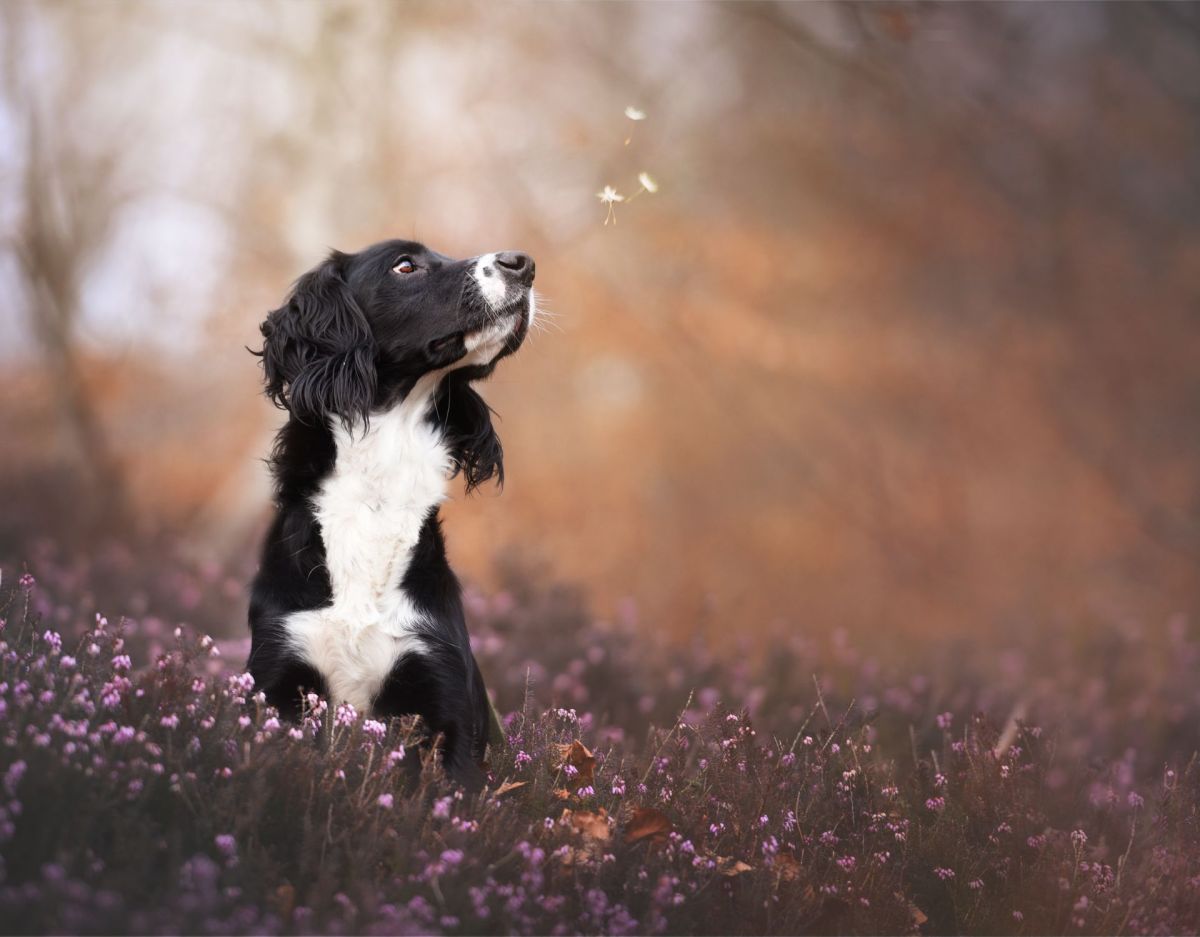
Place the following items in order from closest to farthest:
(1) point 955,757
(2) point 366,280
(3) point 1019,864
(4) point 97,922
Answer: (4) point 97,922
(3) point 1019,864
(2) point 366,280
(1) point 955,757

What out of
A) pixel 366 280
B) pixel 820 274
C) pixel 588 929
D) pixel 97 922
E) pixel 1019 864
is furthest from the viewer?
pixel 820 274

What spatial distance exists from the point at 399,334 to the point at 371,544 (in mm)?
734

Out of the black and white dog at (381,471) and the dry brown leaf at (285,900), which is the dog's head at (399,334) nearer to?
the black and white dog at (381,471)

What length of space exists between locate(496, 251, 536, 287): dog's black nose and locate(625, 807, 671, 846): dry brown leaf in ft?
5.53

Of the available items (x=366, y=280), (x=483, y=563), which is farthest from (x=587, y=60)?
(x=366, y=280)

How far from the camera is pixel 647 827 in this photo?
327 centimetres

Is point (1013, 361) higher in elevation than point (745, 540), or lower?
higher

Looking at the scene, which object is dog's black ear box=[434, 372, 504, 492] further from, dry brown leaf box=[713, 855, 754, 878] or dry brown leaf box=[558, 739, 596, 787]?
dry brown leaf box=[713, 855, 754, 878]

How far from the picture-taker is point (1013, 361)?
11719mm

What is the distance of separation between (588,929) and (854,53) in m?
8.27

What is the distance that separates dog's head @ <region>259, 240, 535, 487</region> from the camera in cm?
397

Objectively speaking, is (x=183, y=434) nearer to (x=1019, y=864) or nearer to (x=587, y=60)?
(x=587, y=60)

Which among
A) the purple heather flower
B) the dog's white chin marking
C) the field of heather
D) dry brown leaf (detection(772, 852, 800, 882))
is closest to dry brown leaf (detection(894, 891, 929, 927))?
the field of heather

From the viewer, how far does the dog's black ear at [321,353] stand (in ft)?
13.0
